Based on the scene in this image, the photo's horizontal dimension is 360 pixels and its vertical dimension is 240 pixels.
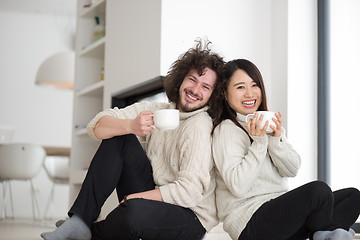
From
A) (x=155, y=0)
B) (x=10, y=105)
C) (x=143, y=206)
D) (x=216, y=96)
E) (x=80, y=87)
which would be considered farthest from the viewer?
(x=10, y=105)

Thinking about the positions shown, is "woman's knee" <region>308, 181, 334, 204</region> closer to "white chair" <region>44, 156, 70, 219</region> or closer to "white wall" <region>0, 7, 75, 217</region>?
"white chair" <region>44, 156, 70, 219</region>

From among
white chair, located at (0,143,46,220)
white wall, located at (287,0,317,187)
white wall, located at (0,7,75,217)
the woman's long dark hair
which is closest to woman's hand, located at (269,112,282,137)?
the woman's long dark hair

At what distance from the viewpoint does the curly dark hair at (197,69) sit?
1.81 metres

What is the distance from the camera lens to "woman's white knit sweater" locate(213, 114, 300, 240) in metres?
1.59

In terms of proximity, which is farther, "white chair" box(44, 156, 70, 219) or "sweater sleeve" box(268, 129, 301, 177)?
"white chair" box(44, 156, 70, 219)

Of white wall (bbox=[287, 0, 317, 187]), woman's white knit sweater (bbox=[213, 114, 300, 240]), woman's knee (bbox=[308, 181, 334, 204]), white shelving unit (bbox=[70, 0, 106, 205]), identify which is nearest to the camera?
woman's knee (bbox=[308, 181, 334, 204])

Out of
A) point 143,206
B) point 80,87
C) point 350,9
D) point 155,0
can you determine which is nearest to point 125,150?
point 143,206

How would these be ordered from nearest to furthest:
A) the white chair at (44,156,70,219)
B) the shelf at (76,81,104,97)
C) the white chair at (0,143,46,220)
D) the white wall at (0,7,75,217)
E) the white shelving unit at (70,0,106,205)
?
the shelf at (76,81,104,97)
the white shelving unit at (70,0,106,205)
the white chair at (0,143,46,220)
the white chair at (44,156,70,219)
the white wall at (0,7,75,217)

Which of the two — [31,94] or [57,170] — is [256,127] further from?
[31,94]

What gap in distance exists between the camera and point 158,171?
70.5 inches

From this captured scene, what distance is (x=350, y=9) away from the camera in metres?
2.90

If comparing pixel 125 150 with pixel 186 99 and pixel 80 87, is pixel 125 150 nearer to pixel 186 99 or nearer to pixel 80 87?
pixel 186 99

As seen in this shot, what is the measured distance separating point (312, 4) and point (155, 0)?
0.88 m

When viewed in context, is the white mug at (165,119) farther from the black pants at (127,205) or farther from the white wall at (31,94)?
the white wall at (31,94)
